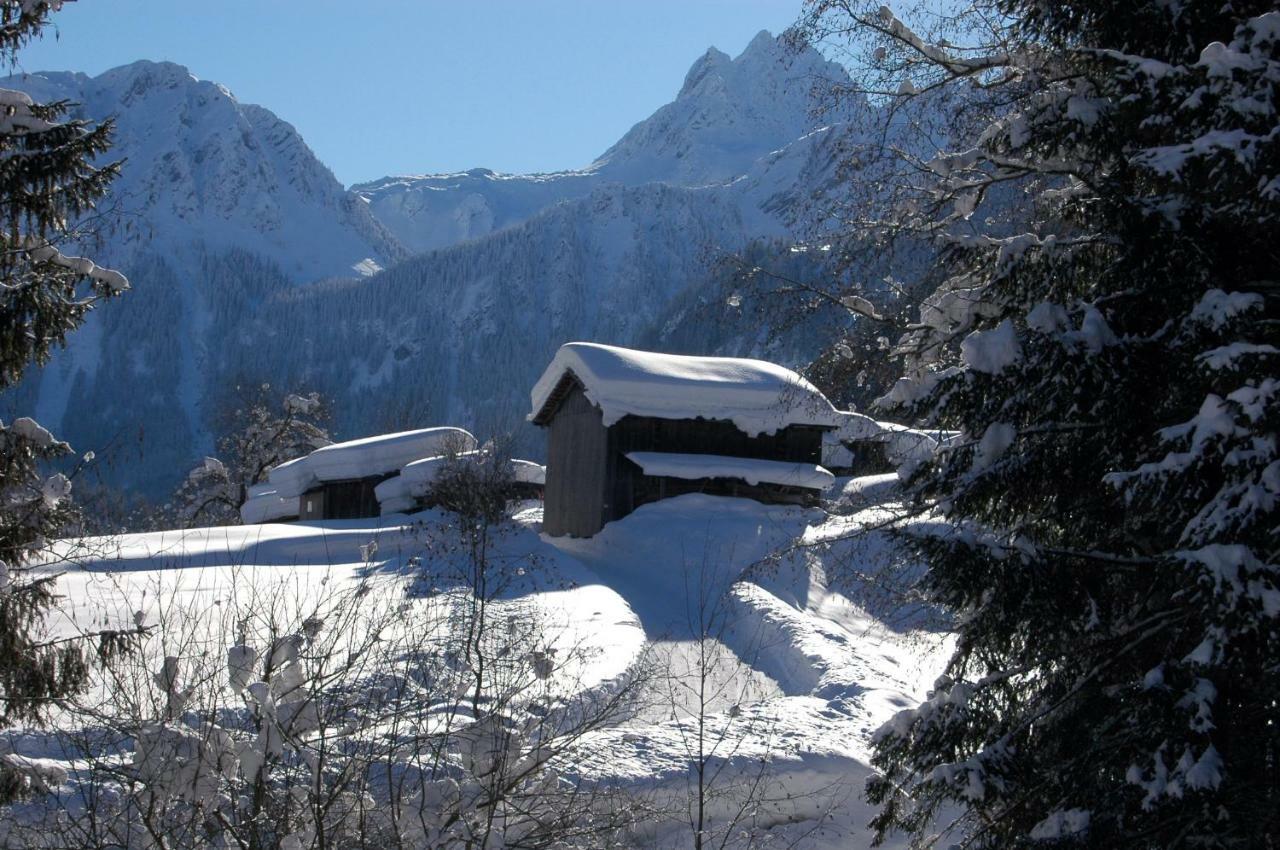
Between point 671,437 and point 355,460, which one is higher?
point 671,437

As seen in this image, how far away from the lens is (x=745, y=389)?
83.3ft

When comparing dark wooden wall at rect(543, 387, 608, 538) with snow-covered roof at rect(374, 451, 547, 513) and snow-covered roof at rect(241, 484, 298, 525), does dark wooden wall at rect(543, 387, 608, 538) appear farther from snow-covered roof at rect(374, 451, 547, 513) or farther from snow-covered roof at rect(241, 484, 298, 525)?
snow-covered roof at rect(241, 484, 298, 525)

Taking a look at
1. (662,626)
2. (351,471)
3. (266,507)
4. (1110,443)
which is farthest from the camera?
(266,507)

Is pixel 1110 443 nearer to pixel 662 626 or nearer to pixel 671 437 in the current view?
pixel 662 626

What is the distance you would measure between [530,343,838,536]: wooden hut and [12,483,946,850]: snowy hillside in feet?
3.40

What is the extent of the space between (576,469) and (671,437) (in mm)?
2623

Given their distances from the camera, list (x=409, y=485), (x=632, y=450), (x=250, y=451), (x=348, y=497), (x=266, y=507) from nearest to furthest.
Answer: (x=632, y=450), (x=409, y=485), (x=266, y=507), (x=348, y=497), (x=250, y=451)

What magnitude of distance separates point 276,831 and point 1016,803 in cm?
361

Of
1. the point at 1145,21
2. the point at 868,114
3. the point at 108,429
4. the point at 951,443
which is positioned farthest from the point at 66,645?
the point at 108,429

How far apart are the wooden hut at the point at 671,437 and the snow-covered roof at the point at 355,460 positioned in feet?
33.1

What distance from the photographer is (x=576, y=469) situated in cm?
2644

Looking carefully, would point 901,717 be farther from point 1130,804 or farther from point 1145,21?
point 1145,21

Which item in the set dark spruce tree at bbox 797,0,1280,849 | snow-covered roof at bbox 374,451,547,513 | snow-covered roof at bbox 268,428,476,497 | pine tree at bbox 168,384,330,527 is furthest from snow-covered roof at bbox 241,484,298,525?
dark spruce tree at bbox 797,0,1280,849

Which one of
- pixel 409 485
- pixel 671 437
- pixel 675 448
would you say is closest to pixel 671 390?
pixel 671 437
